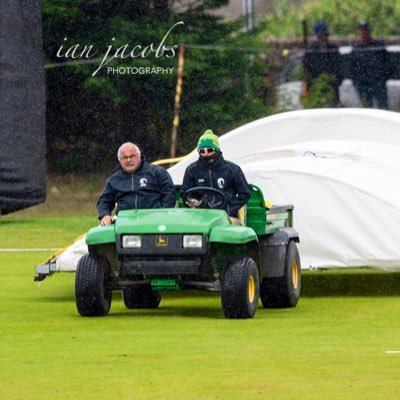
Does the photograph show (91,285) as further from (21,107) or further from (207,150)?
(21,107)

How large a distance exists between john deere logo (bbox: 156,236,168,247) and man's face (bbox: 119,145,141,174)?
109 cm

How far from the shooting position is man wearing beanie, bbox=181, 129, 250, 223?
558 inches

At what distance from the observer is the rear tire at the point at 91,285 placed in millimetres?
13492

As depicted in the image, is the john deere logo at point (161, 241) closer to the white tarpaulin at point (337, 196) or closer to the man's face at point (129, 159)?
the man's face at point (129, 159)

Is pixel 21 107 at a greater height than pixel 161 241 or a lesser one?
greater

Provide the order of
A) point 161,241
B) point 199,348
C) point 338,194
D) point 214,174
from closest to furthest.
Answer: point 199,348, point 161,241, point 214,174, point 338,194

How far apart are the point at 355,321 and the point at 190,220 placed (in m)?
1.49

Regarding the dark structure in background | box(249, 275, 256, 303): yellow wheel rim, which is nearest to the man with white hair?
box(249, 275, 256, 303): yellow wheel rim

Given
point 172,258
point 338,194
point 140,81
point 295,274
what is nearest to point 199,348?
point 172,258

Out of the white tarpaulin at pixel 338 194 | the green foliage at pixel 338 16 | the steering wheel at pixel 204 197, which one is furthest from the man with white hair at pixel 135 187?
the green foliage at pixel 338 16

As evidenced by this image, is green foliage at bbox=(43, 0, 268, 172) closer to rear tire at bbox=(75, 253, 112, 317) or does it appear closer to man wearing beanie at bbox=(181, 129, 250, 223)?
man wearing beanie at bbox=(181, 129, 250, 223)

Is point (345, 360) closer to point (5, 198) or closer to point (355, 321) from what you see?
point (355, 321)

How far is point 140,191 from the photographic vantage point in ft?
46.8

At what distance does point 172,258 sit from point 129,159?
1204 millimetres
